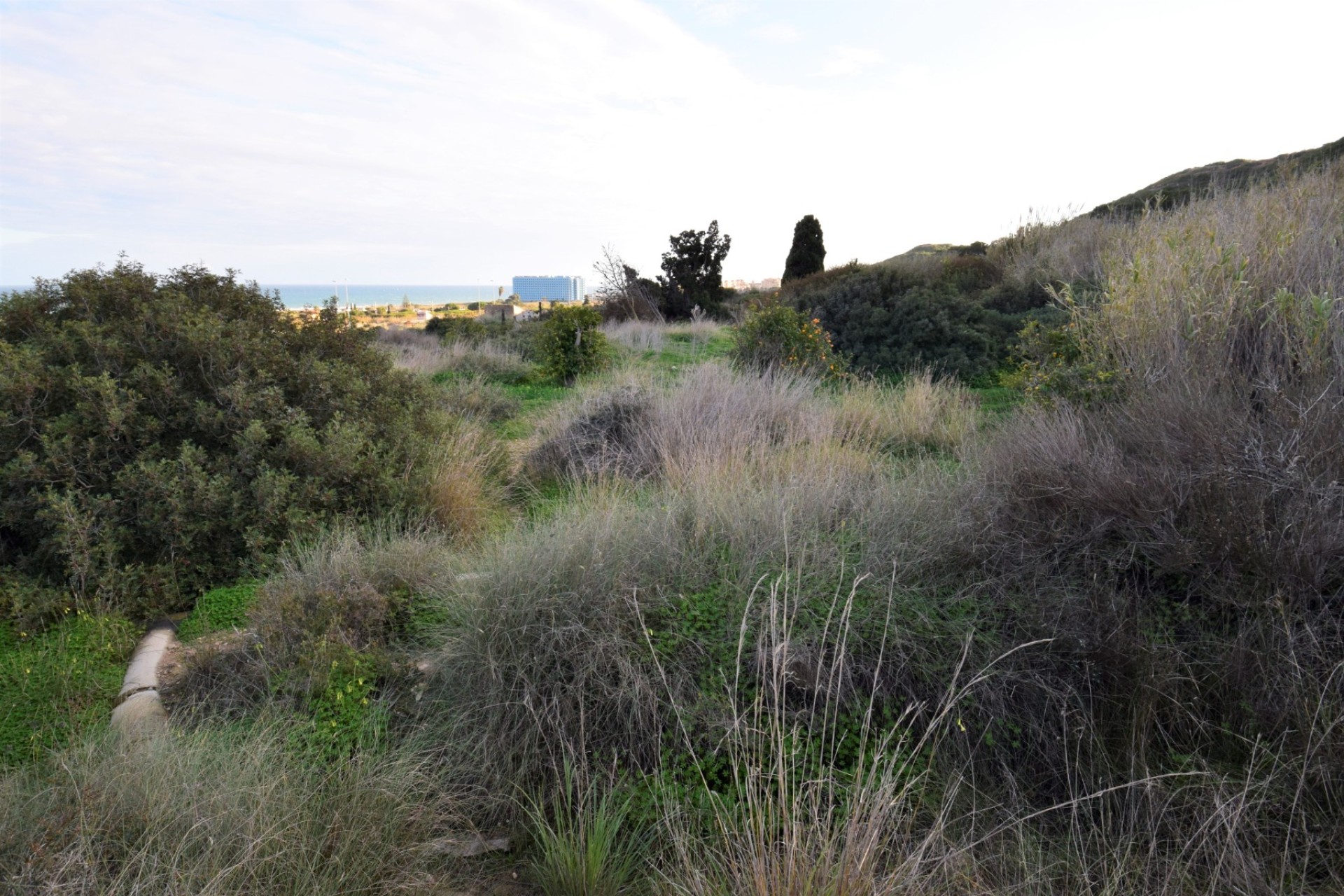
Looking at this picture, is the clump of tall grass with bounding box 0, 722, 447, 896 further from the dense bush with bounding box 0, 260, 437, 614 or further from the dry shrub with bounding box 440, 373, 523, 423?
the dry shrub with bounding box 440, 373, 523, 423

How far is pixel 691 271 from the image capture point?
24.3 m

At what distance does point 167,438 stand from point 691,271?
20.7 m

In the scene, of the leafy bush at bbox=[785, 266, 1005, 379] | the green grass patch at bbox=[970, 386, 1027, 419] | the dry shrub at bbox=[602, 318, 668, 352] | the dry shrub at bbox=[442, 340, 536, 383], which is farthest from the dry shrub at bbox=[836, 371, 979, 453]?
the dry shrub at bbox=[602, 318, 668, 352]

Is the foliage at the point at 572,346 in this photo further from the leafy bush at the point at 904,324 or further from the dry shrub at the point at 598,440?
the dry shrub at the point at 598,440

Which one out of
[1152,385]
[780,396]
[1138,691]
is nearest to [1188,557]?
[1138,691]

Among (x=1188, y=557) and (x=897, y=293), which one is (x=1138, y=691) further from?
(x=897, y=293)

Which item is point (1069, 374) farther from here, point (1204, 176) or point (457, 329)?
point (1204, 176)

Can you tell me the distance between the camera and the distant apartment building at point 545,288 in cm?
5115

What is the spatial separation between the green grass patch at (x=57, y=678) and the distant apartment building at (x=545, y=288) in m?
45.8

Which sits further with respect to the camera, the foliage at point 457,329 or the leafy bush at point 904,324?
the foliage at point 457,329

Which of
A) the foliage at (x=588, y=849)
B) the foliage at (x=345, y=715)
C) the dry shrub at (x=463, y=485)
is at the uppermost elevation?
the dry shrub at (x=463, y=485)

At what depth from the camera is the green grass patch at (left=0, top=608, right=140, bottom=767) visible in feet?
9.98

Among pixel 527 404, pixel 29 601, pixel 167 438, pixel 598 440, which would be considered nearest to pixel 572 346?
pixel 527 404

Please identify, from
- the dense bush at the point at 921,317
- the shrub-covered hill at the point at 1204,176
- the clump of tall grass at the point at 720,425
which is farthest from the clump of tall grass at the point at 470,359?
the shrub-covered hill at the point at 1204,176
